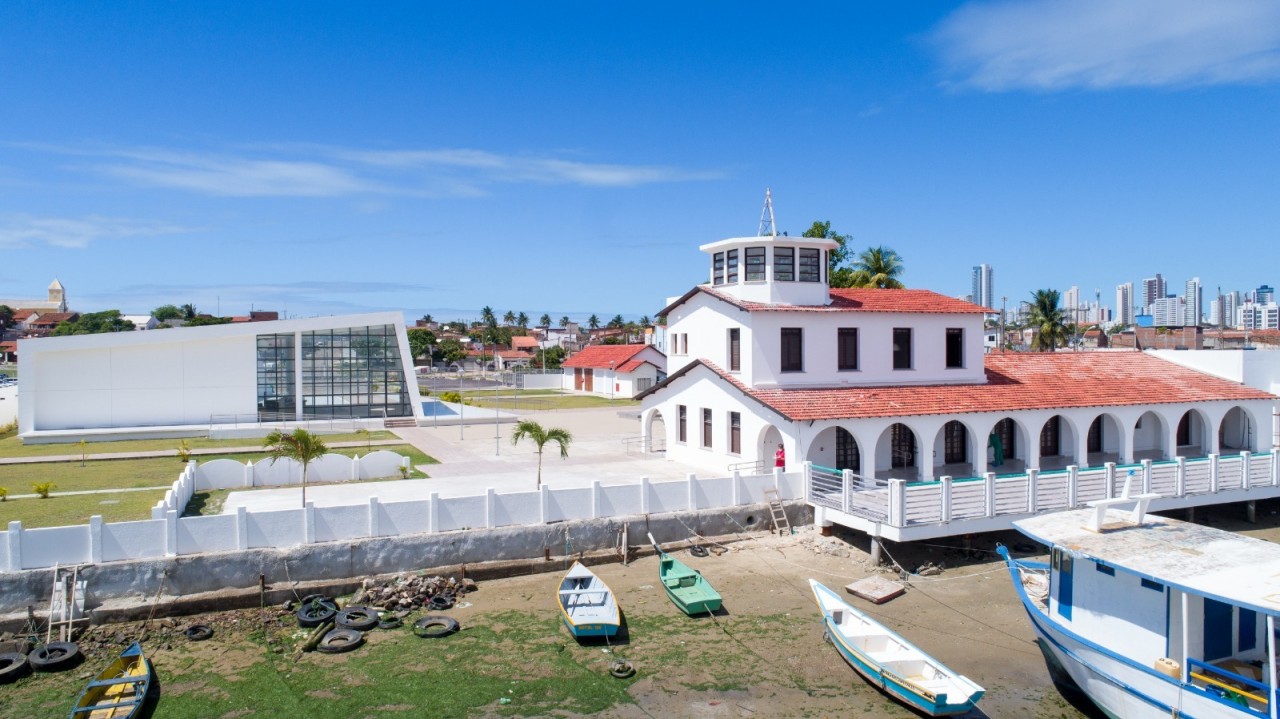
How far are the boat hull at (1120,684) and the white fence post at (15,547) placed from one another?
18336 mm

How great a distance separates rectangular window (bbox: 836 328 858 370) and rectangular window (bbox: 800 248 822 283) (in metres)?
2.00

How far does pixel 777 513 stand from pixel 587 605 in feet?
24.2

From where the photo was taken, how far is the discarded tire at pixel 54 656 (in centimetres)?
1426

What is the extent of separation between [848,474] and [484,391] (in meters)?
47.7

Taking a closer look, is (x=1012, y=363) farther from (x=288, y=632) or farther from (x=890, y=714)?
(x=288, y=632)

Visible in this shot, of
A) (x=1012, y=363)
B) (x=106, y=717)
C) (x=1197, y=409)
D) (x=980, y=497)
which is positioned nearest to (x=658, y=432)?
(x=1012, y=363)

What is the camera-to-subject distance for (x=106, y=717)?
489 inches

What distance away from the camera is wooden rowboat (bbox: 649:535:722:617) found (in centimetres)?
1673

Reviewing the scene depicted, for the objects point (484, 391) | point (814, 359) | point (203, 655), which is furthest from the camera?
point (484, 391)

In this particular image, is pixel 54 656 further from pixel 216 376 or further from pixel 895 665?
pixel 216 376

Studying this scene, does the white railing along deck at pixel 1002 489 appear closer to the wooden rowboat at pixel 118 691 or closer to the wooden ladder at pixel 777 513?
the wooden ladder at pixel 777 513

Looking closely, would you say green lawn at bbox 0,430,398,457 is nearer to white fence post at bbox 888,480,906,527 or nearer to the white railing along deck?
the white railing along deck

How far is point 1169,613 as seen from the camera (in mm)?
12172

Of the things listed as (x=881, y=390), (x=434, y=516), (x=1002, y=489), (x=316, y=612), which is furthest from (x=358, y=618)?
(x=881, y=390)
